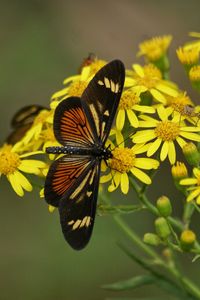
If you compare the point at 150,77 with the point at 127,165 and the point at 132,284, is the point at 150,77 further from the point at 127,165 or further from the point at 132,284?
the point at 132,284

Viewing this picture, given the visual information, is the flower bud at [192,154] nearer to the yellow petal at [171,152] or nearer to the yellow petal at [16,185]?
the yellow petal at [171,152]

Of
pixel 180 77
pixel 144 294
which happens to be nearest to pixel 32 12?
pixel 180 77

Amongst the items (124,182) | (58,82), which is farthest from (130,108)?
(58,82)

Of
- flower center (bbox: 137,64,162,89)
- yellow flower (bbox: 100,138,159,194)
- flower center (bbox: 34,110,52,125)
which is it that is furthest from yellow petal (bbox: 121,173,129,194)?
flower center (bbox: 34,110,52,125)

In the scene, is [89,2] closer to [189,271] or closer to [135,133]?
[189,271]

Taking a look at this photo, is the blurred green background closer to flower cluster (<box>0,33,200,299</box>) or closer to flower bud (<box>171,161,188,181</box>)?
flower cluster (<box>0,33,200,299</box>)
